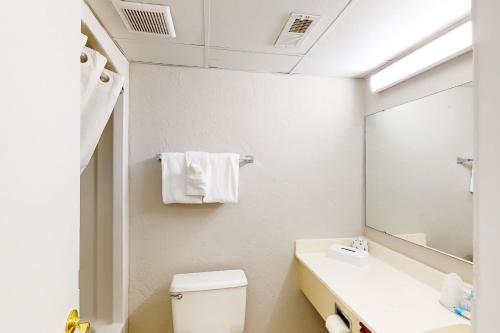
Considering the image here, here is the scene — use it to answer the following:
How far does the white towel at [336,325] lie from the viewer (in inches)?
47.1

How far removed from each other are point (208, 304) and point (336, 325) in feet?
2.33

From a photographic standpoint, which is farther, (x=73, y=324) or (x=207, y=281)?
(x=207, y=281)

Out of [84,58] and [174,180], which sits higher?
[84,58]

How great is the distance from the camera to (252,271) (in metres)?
1.75

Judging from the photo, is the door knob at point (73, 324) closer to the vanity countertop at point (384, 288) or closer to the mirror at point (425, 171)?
the vanity countertop at point (384, 288)

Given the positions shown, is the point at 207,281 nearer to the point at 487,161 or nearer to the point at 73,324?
the point at 73,324

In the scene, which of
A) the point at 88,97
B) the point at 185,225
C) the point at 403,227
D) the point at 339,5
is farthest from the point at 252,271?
the point at 339,5

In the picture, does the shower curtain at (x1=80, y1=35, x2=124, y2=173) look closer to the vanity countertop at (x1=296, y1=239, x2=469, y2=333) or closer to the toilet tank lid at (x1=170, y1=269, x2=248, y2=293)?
the toilet tank lid at (x1=170, y1=269, x2=248, y2=293)

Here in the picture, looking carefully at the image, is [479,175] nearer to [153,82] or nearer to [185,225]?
[185,225]

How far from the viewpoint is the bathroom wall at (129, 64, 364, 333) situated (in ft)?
5.38

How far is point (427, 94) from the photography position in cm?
141

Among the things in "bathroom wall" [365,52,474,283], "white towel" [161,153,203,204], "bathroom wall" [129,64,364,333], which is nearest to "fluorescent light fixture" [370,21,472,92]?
Result: "bathroom wall" [365,52,474,283]

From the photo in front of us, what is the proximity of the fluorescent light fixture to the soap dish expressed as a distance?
1080 mm

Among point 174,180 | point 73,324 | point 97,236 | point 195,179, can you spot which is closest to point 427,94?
point 195,179
